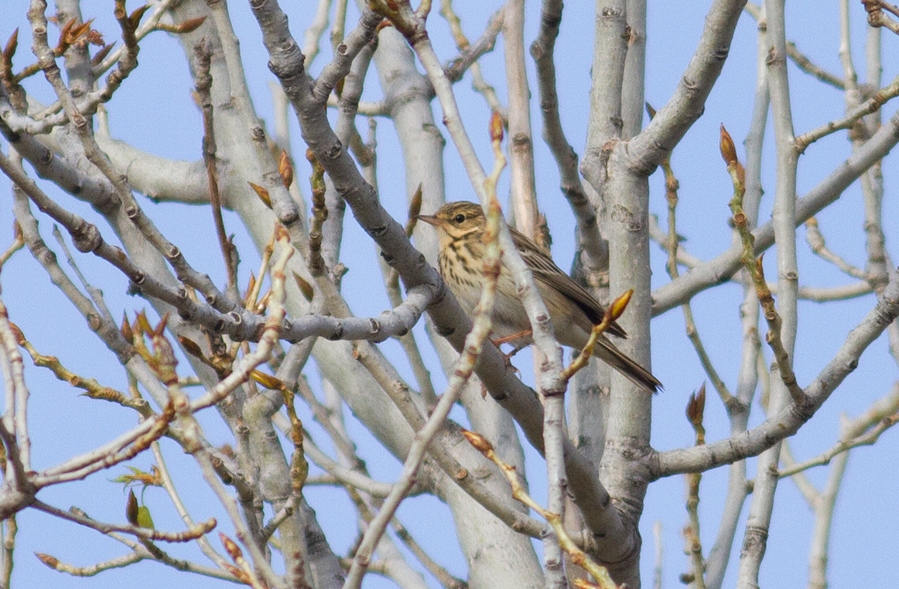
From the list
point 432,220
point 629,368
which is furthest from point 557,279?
point 629,368

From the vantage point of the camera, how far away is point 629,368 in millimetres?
4617

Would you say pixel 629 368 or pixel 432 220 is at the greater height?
pixel 432 220

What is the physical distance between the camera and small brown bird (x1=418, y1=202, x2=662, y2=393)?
574cm

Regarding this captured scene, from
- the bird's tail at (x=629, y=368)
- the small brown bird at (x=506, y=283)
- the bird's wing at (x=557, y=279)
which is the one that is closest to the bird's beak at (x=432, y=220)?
the small brown bird at (x=506, y=283)

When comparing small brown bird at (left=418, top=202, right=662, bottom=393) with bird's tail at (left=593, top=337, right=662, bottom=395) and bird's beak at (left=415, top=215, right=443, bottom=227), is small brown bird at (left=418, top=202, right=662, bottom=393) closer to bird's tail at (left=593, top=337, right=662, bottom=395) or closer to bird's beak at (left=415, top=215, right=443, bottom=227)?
bird's beak at (left=415, top=215, right=443, bottom=227)

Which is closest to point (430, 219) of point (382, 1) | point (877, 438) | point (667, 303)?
point (667, 303)

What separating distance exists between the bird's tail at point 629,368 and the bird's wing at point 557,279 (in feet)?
1.50

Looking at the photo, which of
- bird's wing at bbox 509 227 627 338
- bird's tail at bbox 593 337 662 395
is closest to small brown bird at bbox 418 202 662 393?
bird's wing at bbox 509 227 627 338

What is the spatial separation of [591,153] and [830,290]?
3453 mm

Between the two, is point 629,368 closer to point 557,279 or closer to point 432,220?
point 557,279

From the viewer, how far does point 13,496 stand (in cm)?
217

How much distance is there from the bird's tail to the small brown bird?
581 millimetres

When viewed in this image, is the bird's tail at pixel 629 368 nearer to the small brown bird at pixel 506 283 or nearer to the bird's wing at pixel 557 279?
the bird's wing at pixel 557 279

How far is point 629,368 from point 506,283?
1.39 metres
